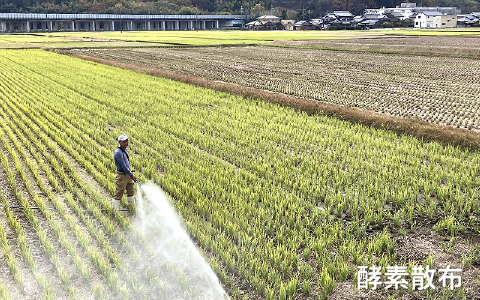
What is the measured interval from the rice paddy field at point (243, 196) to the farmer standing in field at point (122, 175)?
0.28m

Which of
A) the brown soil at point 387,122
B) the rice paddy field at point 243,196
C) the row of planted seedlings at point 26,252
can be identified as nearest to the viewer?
the row of planted seedlings at point 26,252

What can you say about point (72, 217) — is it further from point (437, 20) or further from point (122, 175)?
point (437, 20)

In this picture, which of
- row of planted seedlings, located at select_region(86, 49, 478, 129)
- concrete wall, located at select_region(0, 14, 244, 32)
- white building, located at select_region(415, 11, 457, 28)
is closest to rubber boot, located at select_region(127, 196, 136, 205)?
row of planted seedlings, located at select_region(86, 49, 478, 129)

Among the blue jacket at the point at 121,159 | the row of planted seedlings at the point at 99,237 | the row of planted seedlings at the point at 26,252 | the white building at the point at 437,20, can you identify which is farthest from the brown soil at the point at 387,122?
the white building at the point at 437,20

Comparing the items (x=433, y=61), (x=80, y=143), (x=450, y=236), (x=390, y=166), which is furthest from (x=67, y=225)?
(x=433, y=61)

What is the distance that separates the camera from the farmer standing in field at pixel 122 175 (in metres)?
5.92

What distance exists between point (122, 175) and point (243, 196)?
179 cm

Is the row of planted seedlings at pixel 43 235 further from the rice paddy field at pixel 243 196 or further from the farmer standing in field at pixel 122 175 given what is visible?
the farmer standing in field at pixel 122 175

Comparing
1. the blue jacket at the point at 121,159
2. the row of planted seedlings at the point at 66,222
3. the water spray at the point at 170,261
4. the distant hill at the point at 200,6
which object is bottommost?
the water spray at the point at 170,261

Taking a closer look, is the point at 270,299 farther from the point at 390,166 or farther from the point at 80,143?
the point at 80,143

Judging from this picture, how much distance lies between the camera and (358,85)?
1889 centimetres

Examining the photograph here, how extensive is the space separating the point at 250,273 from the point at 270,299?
444 mm

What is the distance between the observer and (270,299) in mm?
4188

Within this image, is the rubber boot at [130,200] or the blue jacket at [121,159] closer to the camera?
the blue jacket at [121,159]
